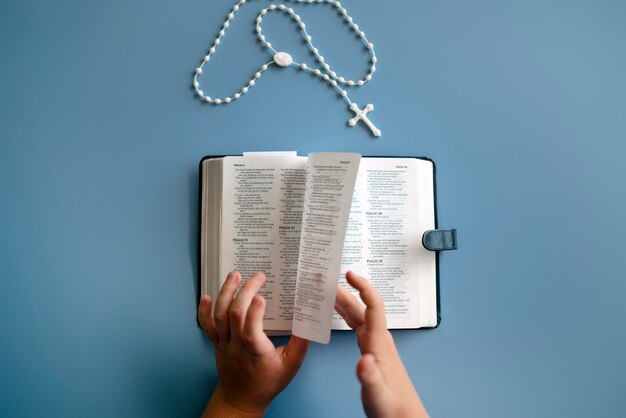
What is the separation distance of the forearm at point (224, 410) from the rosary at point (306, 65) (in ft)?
1.72

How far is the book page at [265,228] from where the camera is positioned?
71 cm

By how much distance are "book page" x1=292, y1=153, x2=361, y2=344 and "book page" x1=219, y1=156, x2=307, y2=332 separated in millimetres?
76

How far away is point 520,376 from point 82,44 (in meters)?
1.05

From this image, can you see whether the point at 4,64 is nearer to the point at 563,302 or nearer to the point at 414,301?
the point at 414,301

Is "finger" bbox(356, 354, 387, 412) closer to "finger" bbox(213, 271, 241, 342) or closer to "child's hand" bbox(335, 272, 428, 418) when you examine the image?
"child's hand" bbox(335, 272, 428, 418)

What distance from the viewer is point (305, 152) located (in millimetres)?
746

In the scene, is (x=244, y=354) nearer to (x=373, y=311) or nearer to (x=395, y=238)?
(x=373, y=311)

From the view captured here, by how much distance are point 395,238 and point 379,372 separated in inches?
12.0

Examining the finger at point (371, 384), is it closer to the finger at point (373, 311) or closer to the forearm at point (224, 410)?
the finger at point (373, 311)

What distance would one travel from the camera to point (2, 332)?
2.38 ft

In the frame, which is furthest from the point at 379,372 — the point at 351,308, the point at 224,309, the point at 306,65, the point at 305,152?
the point at 306,65

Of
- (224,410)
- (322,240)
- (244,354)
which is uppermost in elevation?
(322,240)

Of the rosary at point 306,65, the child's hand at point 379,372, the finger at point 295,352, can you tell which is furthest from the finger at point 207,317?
the rosary at point 306,65

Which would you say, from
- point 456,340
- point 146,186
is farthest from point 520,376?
point 146,186
